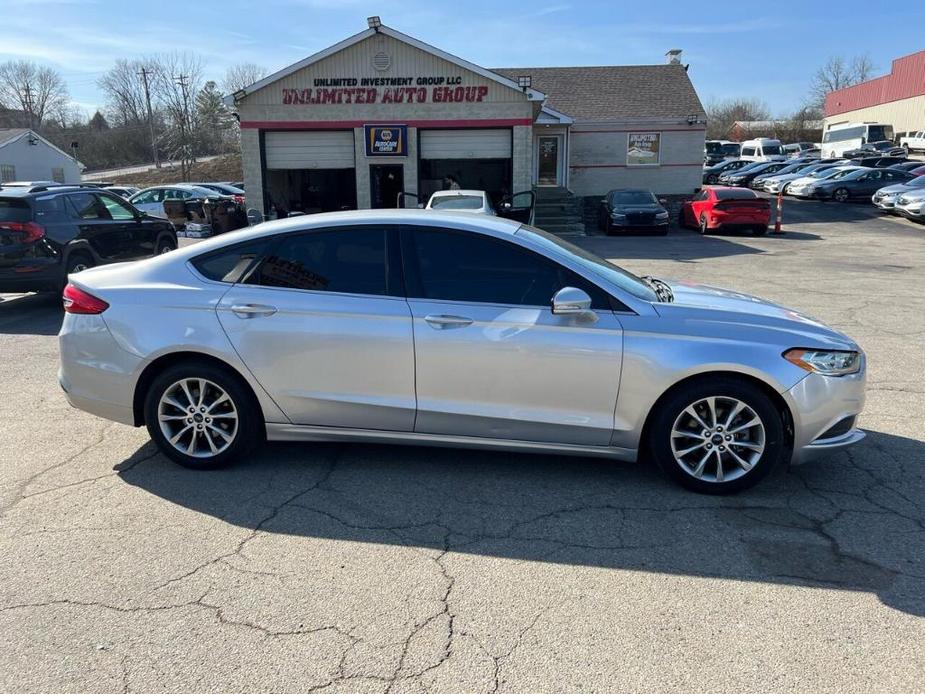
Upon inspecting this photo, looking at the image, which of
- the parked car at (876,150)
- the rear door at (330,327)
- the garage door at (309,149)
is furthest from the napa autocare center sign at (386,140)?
the parked car at (876,150)

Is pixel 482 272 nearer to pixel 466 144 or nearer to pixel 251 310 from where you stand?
pixel 251 310

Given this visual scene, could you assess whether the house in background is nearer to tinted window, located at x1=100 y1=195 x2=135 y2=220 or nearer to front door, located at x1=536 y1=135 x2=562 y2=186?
front door, located at x1=536 y1=135 x2=562 y2=186

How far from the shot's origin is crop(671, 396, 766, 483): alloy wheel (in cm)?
398

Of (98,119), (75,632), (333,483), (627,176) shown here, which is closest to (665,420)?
(333,483)

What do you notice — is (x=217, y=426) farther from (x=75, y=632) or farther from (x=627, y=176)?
(x=627, y=176)

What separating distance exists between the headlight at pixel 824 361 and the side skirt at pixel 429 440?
1066mm

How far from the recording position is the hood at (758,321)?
399cm

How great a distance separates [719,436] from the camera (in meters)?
4.01

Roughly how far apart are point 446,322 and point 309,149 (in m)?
19.3

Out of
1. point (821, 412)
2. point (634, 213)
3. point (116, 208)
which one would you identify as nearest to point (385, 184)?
point (634, 213)

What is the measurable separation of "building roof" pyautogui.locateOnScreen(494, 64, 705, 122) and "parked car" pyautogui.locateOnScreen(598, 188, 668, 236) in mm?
6220

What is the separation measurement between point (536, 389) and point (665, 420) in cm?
76

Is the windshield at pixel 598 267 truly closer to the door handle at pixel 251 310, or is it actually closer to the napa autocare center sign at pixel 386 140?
the door handle at pixel 251 310

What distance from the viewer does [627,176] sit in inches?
1133
